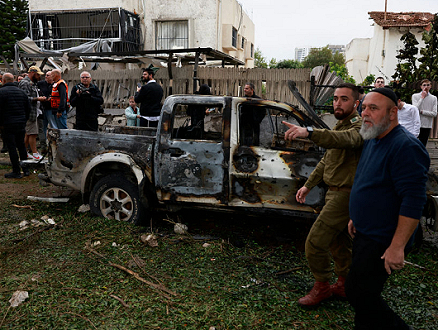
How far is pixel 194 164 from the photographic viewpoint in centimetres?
461

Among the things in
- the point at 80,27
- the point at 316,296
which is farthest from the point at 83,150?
the point at 80,27

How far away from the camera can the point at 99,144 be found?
5.03 metres

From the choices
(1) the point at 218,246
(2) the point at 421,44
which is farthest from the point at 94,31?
(2) the point at 421,44

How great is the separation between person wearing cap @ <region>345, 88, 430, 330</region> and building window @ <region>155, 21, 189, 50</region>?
17.5 m

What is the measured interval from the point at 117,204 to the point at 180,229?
999 millimetres

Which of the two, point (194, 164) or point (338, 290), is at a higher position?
point (194, 164)

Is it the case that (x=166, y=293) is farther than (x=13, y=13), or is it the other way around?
(x=13, y=13)

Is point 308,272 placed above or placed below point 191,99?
below

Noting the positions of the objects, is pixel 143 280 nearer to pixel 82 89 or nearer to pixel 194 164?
pixel 194 164

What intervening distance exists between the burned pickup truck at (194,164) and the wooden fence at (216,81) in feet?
14.7

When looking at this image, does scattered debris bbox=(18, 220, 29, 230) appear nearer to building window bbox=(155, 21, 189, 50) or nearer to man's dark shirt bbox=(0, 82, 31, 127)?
man's dark shirt bbox=(0, 82, 31, 127)

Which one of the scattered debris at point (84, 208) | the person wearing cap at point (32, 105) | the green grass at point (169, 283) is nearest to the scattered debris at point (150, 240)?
the green grass at point (169, 283)

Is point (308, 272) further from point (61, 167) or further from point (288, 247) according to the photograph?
point (61, 167)

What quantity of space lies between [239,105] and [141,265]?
2259 mm
